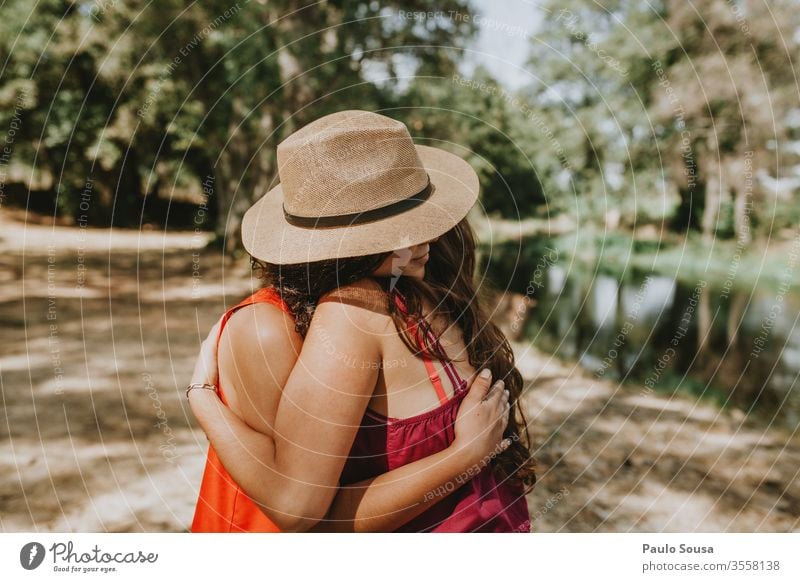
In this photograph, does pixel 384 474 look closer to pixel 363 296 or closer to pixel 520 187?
pixel 363 296

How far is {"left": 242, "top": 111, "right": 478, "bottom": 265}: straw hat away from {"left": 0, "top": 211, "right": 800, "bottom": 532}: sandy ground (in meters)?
2.35

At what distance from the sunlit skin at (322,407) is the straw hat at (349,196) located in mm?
78

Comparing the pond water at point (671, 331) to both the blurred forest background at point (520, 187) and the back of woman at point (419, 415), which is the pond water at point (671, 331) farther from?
the back of woman at point (419, 415)

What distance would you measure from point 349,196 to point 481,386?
518 mm

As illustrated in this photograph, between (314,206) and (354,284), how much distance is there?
0.65 feet

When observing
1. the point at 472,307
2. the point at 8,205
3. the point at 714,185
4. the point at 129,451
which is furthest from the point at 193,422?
the point at 8,205

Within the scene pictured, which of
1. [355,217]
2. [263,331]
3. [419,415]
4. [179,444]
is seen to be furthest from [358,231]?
[179,444]

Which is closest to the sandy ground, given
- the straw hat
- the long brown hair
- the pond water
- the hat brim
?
the pond water

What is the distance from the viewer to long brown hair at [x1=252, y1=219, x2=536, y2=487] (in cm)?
128

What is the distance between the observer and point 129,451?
385cm

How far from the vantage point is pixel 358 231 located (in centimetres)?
127

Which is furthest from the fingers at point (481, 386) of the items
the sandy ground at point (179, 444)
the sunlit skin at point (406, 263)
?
the sandy ground at point (179, 444)

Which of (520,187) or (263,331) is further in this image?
(520,187)

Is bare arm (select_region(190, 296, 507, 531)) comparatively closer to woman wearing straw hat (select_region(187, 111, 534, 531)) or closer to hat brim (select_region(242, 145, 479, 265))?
woman wearing straw hat (select_region(187, 111, 534, 531))
